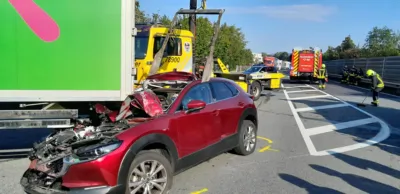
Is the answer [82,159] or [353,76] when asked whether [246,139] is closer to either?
[82,159]

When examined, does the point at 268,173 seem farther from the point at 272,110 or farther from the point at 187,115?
the point at 272,110

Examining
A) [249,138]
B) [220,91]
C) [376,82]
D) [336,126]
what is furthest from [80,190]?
[376,82]

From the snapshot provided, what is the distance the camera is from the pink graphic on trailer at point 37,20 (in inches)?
196

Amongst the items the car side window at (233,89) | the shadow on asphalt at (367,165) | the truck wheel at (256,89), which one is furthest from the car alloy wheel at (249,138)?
the truck wheel at (256,89)

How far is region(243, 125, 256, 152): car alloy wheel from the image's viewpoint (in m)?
7.22

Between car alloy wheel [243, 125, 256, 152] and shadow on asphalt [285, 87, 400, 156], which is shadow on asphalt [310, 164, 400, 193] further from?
shadow on asphalt [285, 87, 400, 156]

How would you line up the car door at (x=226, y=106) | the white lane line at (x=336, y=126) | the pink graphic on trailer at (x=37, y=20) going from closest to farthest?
the pink graphic on trailer at (x=37, y=20)
the car door at (x=226, y=106)
the white lane line at (x=336, y=126)

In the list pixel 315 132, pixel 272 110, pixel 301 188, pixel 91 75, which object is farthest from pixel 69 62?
pixel 272 110

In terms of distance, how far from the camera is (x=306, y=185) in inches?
218

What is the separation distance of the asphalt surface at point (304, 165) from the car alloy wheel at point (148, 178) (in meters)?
0.51

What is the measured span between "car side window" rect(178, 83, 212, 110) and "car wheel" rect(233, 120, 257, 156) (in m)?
1.23

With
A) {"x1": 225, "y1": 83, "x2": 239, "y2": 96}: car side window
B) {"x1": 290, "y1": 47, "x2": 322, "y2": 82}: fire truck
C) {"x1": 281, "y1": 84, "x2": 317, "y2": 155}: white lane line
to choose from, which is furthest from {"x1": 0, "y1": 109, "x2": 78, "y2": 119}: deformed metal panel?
{"x1": 290, "y1": 47, "x2": 322, "y2": 82}: fire truck

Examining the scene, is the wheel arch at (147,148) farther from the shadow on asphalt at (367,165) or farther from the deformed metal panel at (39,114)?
the shadow on asphalt at (367,165)

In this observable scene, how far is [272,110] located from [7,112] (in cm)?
1092
